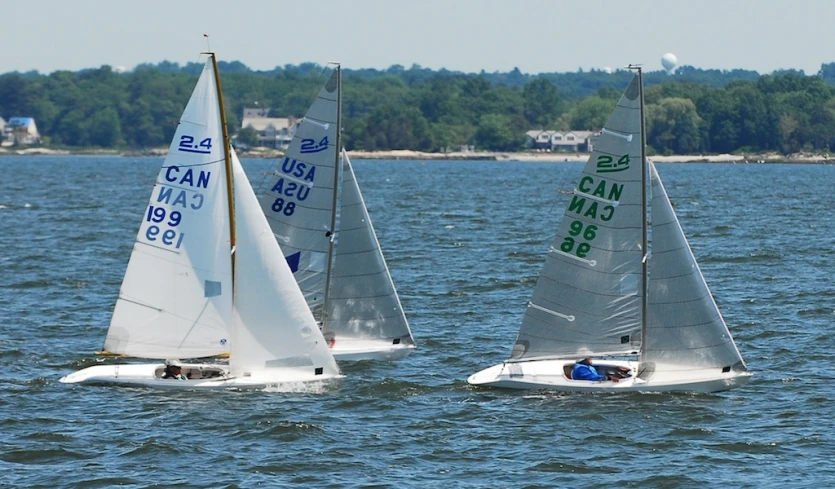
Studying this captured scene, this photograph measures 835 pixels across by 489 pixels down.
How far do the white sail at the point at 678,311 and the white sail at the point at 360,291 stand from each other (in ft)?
20.7

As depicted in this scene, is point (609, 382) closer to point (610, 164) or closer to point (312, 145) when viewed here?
point (610, 164)

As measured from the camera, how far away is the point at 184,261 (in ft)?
93.1

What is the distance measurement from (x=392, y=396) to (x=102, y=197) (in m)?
82.0

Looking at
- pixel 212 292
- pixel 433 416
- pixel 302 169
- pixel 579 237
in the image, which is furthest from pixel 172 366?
pixel 579 237

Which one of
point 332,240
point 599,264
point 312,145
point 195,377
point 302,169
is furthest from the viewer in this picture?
point 332,240

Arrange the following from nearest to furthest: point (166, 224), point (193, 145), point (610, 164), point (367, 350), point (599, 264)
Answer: point (193, 145), point (610, 164), point (166, 224), point (599, 264), point (367, 350)

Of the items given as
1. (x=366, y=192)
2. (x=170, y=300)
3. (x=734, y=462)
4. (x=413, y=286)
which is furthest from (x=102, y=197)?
(x=734, y=462)

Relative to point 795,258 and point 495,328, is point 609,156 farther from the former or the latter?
point 795,258

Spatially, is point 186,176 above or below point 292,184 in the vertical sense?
above

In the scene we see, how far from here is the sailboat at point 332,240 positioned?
30.8 metres

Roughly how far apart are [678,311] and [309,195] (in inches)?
343

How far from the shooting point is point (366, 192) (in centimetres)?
11731

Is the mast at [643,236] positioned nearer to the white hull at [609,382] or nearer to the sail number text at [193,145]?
the white hull at [609,382]

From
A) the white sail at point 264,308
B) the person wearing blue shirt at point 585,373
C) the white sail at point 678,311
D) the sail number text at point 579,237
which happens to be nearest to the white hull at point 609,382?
the person wearing blue shirt at point 585,373
